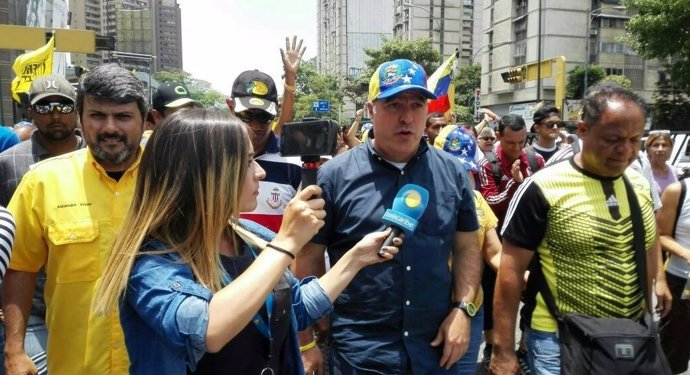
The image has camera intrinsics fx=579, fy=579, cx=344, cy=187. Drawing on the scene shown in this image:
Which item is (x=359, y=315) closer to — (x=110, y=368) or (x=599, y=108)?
(x=110, y=368)

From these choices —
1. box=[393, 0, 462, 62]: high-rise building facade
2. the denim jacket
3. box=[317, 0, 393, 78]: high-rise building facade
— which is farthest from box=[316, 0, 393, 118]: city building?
the denim jacket

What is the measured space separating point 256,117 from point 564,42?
48534 mm

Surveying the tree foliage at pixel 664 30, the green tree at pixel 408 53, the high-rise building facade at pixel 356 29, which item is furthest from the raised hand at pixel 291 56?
the high-rise building facade at pixel 356 29

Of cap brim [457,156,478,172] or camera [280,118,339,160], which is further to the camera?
cap brim [457,156,478,172]

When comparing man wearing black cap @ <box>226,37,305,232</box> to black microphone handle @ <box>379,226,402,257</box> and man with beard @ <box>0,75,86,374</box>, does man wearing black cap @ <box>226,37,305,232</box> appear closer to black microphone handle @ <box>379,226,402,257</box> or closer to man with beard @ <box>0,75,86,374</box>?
man with beard @ <box>0,75,86,374</box>

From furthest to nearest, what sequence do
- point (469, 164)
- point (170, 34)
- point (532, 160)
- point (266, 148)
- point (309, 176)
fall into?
point (170, 34)
point (532, 160)
point (469, 164)
point (266, 148)
point (309, 176)

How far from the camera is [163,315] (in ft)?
5.02

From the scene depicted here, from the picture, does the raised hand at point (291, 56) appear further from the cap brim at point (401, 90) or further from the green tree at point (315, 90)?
the green tree at point (315, 90)

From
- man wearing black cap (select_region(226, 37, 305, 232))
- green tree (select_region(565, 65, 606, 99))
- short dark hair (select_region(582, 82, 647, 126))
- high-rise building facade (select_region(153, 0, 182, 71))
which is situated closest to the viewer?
short dark hair (select_region(582, 82, 647, 126))

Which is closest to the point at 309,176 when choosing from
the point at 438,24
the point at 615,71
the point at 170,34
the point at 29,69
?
the point at 29,69

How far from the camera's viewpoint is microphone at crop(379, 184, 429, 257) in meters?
2.12

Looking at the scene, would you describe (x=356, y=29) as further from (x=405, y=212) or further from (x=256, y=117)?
(x=405, y=212)

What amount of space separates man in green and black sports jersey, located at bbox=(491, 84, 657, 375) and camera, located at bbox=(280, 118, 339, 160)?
4.05 ft

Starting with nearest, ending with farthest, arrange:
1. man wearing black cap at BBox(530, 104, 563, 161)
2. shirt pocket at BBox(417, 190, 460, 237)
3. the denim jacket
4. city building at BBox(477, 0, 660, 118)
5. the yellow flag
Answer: the denim jacket < shirt pocket at BBox(417, 190, 460, 237) < man wearing black cap at BBox(530, 104, 563, 161) < the yellow flag < city building at BBox(477, 0, 660, 118)
